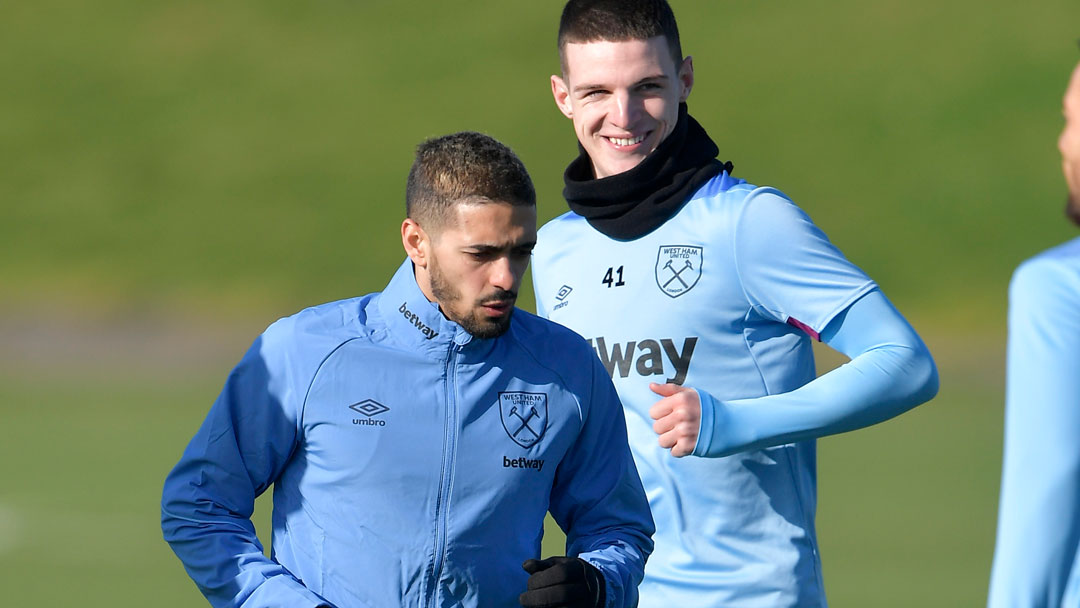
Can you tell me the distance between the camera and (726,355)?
4402 mm

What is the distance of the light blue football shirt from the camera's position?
169 inches

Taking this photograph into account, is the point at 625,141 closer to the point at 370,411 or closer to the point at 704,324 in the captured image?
the point at 704,324

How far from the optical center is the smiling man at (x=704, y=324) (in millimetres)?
4129

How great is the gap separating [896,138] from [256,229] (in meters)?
11.2

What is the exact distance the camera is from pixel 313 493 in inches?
145

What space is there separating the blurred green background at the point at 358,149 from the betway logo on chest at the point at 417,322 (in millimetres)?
14251

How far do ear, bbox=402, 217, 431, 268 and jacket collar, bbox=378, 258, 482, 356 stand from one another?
0.11 ft

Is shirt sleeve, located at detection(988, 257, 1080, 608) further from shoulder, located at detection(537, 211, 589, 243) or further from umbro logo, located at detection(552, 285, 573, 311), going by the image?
shoulder, located at detection(537, 211, 589, 243)

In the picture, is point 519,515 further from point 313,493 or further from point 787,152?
point 787,152

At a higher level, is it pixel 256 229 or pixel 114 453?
pixel 256 229

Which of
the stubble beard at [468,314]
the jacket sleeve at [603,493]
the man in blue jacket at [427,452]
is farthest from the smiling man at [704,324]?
the stubble beard at [468,314]

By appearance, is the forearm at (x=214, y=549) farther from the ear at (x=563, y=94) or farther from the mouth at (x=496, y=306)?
the ear at (x=563, y=94)

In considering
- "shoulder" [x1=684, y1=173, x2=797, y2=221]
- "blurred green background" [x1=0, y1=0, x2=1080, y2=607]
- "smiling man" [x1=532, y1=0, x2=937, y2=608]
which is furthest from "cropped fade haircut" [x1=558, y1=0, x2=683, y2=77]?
"blurred green background" [x1=0, y1=0, x2=1080, y2=607]

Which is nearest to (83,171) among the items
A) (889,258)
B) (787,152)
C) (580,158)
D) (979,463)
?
(787,152)
